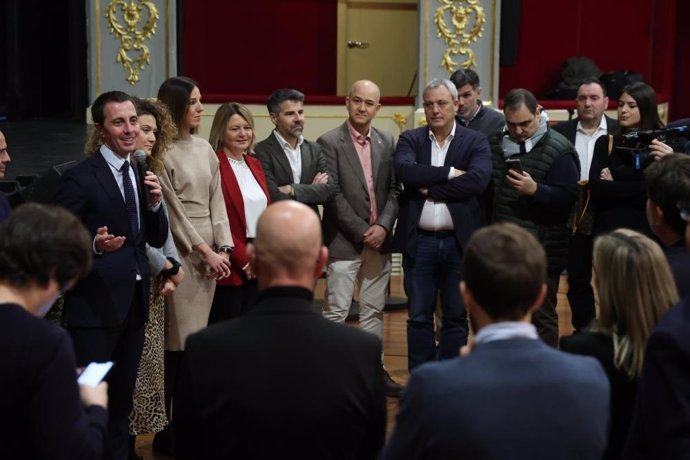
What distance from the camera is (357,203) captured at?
17.8 ft

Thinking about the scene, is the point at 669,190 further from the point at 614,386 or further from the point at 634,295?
the point at 614,386

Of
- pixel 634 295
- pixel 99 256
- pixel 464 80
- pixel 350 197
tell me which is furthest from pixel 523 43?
pixel 634 295

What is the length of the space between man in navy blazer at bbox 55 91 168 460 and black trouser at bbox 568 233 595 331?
2323 mm

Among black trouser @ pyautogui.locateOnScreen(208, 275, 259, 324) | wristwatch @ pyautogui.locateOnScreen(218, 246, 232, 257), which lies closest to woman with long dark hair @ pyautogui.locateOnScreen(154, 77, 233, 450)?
wristwatch @ pyautogui.locateOnScreen(218, 246, 232, 257)

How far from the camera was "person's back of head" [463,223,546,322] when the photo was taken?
7.07 feet

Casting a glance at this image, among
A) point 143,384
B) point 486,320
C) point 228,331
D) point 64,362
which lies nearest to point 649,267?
point 486,320

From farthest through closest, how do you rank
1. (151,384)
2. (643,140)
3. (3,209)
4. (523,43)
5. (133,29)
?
(523,43) < (133,29) < (643,140) < (151,384) < (3,209)

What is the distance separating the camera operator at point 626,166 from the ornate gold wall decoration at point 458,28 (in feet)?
11.4

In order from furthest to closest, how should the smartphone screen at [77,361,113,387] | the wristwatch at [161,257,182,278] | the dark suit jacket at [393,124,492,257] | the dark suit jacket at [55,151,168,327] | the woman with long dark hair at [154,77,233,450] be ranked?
the dark suit jacket at [393,124,492,257]
the woman with long dark hair at [154,77,233,450]
the wristwatch at [161,257,182,278]
the dark suit jacket at [55,151,168,327]
the smartphone screen at [77,361,113,387]

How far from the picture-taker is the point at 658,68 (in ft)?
37.0

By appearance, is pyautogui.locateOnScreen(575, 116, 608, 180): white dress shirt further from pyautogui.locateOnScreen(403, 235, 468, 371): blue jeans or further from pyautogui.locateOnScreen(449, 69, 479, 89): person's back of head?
pyautogui.locateOnScreen(403, 235, 468, 371): blue jeans

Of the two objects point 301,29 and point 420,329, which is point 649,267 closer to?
point 420,329

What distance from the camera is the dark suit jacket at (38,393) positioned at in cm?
225

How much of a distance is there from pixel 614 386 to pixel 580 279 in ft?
9.90
